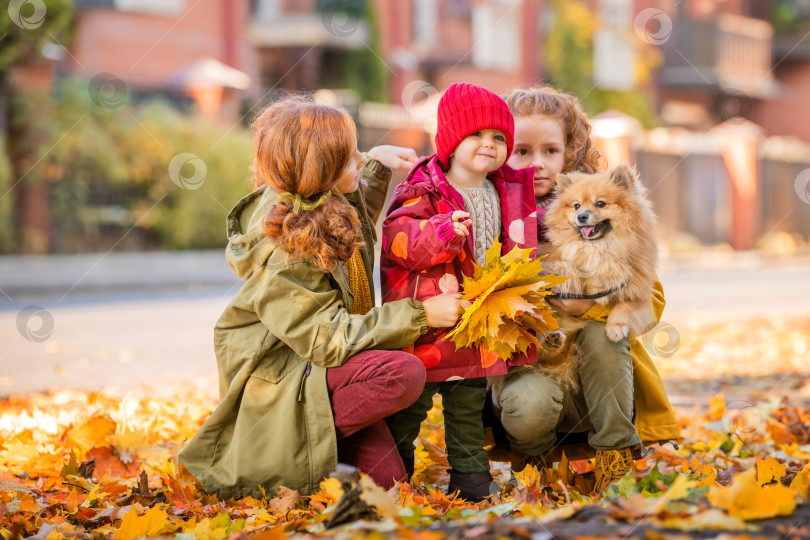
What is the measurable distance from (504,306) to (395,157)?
915mm

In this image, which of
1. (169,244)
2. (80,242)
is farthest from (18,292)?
(169,244)

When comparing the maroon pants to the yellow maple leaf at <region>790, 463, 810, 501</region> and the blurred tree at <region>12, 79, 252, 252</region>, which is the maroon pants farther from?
the blurred tree at <region>12, 79, 252, 252</region>

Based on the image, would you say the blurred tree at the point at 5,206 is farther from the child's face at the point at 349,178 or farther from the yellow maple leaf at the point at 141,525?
the yellow maple leaf at the point at 141,525

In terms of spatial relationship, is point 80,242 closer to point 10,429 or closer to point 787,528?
point 10,429

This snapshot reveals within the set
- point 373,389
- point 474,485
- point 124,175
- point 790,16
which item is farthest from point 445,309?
point 790,16

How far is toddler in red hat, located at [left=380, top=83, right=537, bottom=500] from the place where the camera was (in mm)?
3070

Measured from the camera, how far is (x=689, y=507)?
2.35 m

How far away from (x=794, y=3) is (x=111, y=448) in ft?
123

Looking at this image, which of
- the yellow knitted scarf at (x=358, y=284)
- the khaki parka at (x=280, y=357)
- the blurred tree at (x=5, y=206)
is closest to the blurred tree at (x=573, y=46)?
the blurred tree at (x=5, y=206)

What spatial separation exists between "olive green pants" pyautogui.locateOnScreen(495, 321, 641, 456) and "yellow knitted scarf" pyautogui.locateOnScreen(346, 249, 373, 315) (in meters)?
0.63

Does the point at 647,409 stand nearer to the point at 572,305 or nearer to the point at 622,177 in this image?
the point at 572,305

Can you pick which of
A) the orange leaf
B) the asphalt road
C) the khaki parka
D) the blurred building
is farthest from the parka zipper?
the blurred building

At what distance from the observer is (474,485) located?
3.21 meters

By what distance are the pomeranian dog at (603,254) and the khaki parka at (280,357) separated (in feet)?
2.16
